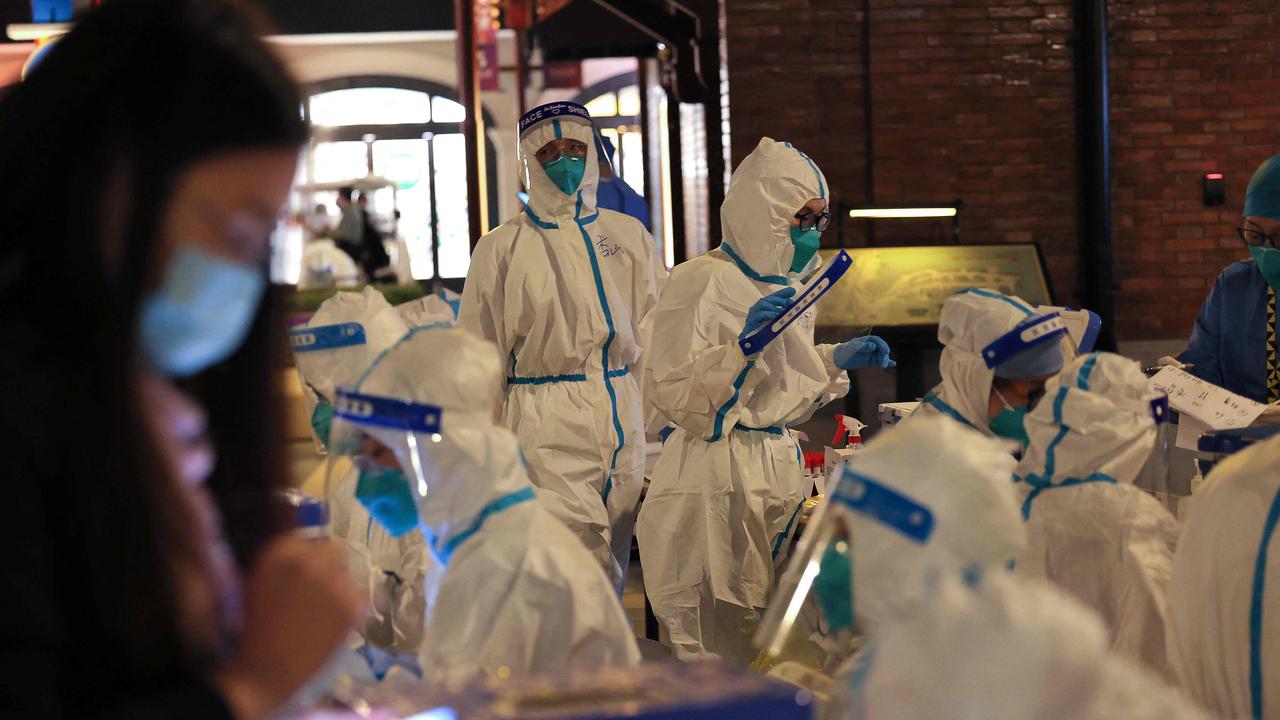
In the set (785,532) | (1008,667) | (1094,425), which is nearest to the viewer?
(1008,667)

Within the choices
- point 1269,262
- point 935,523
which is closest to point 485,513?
point 935,523

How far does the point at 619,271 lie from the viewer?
4.60m

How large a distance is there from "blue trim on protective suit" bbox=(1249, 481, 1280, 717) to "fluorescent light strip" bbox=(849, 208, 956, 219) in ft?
18.4

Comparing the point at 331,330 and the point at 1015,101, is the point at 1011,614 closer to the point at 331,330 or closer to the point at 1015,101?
the point at 331,330

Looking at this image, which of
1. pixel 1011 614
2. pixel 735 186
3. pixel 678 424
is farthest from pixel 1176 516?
pixel 1011 614

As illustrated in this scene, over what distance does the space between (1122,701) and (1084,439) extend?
4.57 feet

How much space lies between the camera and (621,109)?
17.3m

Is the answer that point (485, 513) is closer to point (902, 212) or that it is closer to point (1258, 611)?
point (1258, 611)

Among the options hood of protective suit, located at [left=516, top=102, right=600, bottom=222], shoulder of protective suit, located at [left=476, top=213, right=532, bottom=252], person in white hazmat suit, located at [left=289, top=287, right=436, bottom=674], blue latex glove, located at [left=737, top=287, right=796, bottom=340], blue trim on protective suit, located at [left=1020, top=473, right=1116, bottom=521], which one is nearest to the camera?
blue trim on protective suit, located at [left=1020, top=473, right=1116, bottom=521]

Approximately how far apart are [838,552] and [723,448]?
7.31 ft

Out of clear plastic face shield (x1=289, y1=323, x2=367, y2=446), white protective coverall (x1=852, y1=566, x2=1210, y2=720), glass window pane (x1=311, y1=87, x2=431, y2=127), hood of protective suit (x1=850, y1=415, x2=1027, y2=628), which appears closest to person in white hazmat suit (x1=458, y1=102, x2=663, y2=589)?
clear plastic face shield (x1=289, y1=323, x2=367, y2=446)

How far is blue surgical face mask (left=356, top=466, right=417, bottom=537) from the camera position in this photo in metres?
2.22

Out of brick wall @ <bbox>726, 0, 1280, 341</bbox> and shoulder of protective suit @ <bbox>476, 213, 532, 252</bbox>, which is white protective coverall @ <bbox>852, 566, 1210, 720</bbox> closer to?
shoulder of protective suit @ <bbox>476, 213, 532, 252</bbox>

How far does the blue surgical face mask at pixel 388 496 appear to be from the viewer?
2219mm
